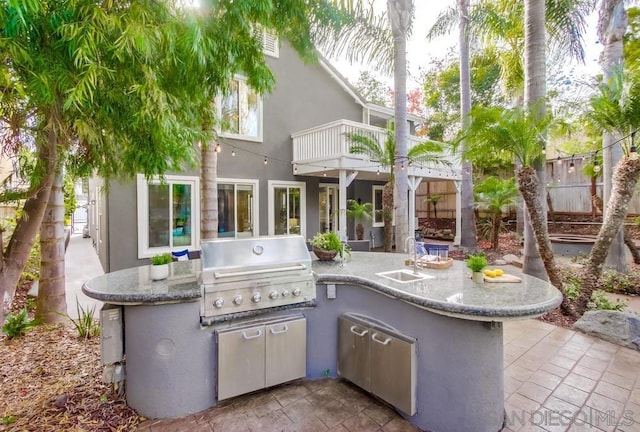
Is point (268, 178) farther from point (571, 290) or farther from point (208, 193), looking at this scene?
point (571, 290)

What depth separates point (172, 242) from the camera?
7777mm

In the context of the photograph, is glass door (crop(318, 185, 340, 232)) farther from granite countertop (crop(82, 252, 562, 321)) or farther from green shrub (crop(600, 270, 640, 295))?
granite countertop (crop(82, 252, 562, 321))

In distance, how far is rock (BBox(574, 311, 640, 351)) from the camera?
371cm

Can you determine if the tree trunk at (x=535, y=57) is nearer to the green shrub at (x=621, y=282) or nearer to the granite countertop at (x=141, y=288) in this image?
the green shrub at (x=621, y=282)

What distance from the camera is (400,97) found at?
6895 millimetres

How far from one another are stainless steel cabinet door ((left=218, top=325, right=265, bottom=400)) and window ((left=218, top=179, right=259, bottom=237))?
6.30 m

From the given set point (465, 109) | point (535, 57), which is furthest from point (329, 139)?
point (535, 57)

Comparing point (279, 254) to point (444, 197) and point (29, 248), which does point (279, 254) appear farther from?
point (444, 197)

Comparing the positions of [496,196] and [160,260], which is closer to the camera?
[160,260]

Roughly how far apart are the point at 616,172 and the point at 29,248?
720cm

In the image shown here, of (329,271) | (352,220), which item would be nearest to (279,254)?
(329,271)

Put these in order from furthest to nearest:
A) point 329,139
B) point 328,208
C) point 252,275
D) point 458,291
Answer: point 328,208
point 329,139
point 252,275
point 458,291

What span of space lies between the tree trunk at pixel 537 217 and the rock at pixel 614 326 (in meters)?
0.42

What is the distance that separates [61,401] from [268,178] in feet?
24.0
